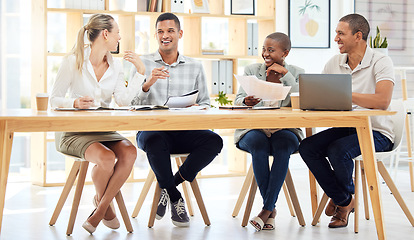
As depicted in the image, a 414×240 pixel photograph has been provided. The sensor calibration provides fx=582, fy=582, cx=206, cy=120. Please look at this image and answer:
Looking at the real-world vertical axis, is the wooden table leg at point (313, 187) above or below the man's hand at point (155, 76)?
below

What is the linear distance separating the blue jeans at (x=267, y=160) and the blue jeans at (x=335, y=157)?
98 mm

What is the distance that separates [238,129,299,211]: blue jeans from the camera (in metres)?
2.94

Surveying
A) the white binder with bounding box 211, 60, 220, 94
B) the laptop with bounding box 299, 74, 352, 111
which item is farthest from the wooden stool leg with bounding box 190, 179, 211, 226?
the white binder with bounding box 211, 60, 220, 94

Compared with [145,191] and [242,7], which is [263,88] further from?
[242,7]

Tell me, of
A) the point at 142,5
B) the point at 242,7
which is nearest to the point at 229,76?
the point at 242,7

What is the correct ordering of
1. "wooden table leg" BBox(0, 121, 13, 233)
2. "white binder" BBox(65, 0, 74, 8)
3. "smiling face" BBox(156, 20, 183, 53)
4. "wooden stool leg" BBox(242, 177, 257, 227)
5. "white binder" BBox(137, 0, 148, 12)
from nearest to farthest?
"wooden table leg" BBox(0, 121, 13, 233) → "wooden stool leg" BBox(242, 177, 257, 227) → "smiling face" BBox(156, 20, 183, 53) → "white binder" BBox(65, 0, 74, 8) → "white binder" BBox(137, 0, 148, 12)

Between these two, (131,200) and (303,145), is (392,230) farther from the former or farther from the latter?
(131,200)

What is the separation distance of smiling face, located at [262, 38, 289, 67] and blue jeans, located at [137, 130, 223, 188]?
563mm

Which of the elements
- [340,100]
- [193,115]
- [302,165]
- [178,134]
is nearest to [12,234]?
[178,134]

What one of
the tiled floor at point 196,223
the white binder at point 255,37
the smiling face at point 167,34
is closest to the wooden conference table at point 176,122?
the tiled floor at point 196,223

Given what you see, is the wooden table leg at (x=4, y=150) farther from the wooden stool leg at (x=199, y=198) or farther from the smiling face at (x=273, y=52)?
the smiling face at (x=273, y=52)

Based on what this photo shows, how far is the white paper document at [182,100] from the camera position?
2.78 m

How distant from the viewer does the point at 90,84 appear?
306 cm

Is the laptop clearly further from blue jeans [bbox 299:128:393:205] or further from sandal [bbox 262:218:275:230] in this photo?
sandal [bbox 262:218:275:230]
